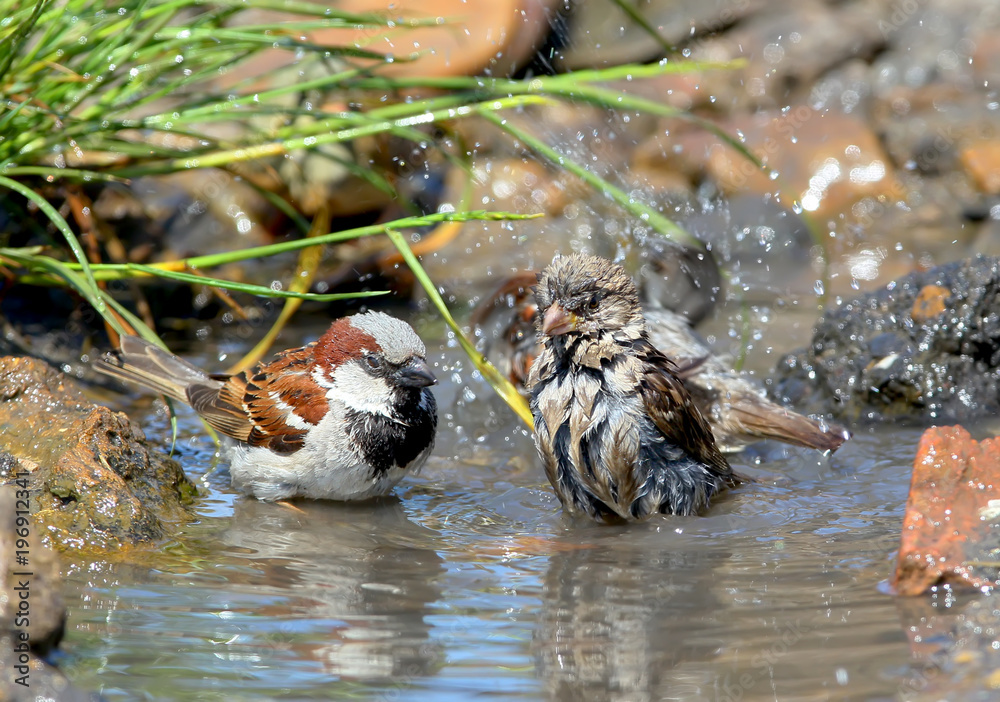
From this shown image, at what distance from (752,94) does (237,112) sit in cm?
582

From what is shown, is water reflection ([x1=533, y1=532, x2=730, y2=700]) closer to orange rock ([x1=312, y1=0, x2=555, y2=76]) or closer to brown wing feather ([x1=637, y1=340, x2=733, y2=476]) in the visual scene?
brown wing feather ([x1=637, y1=340, x2=733, y2=476])

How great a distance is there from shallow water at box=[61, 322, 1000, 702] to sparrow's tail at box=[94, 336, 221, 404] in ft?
1.45

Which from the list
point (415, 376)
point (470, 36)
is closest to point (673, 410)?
point (415, 376)

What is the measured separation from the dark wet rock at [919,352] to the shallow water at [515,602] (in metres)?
0.49

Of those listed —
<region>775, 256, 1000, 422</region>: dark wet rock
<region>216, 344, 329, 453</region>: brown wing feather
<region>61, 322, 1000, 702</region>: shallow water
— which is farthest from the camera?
<region>775, 256, 1000, 422</region>: dark wet rock

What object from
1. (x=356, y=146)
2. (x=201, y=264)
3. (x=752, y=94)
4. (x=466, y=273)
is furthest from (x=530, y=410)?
(x=752, y=94)

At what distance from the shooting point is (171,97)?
5707 millimetres

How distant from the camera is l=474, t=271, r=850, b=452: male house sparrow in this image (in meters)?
4.84

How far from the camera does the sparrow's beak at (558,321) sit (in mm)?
4117

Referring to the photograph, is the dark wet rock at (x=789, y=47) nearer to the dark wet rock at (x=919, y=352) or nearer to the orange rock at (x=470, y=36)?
the orange rock at (x=470, y=36)

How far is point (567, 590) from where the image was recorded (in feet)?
11.8

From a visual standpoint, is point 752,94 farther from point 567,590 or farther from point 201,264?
point 567,590

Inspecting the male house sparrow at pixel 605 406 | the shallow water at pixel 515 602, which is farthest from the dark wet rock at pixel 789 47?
the male house sparrow at pixel 605 406

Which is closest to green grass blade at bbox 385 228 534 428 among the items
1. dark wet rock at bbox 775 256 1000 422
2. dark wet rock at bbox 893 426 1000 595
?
dark wet rock at bbox 893 426 1000 595
